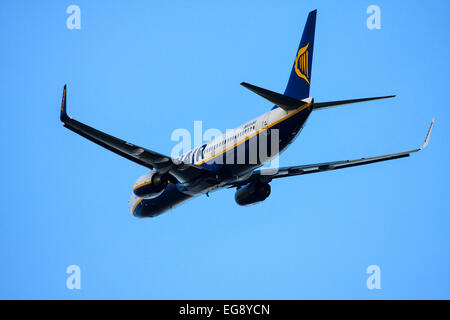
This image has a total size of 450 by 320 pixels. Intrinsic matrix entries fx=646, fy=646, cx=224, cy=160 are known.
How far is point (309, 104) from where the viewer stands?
33000mm

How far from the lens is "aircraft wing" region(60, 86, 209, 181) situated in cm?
3095

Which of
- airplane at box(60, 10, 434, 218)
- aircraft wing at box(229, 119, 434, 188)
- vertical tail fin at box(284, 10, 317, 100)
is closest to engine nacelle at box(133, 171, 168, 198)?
airplane at box(60, 10, 434, 218)

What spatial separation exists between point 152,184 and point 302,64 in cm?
1073

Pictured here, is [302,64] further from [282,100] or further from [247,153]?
[247,153]

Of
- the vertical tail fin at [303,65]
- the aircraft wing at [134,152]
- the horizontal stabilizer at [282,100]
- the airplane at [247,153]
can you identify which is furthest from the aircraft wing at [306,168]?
the horizontal stabilizer at [282,100]

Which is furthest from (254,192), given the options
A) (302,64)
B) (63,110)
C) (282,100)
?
(63,110)

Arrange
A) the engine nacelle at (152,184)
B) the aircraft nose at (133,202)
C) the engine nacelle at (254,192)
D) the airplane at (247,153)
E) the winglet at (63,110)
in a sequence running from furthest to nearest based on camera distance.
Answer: the aircraft nose at (133,202) < the engine nacelle at (254,192) < the engine nacelle at (152,184) < the airplane at (247,153) < the winglet at (63,110)

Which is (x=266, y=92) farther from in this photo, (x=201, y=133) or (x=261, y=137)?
(x=201, y=133)

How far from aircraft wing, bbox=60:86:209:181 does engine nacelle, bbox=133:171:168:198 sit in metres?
0.54

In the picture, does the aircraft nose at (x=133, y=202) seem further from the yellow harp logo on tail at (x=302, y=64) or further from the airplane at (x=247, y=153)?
the yellow harp logo on tail at (x=302, y=64)

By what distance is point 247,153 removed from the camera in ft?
116

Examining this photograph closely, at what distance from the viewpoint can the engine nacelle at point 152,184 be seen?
36625mm
